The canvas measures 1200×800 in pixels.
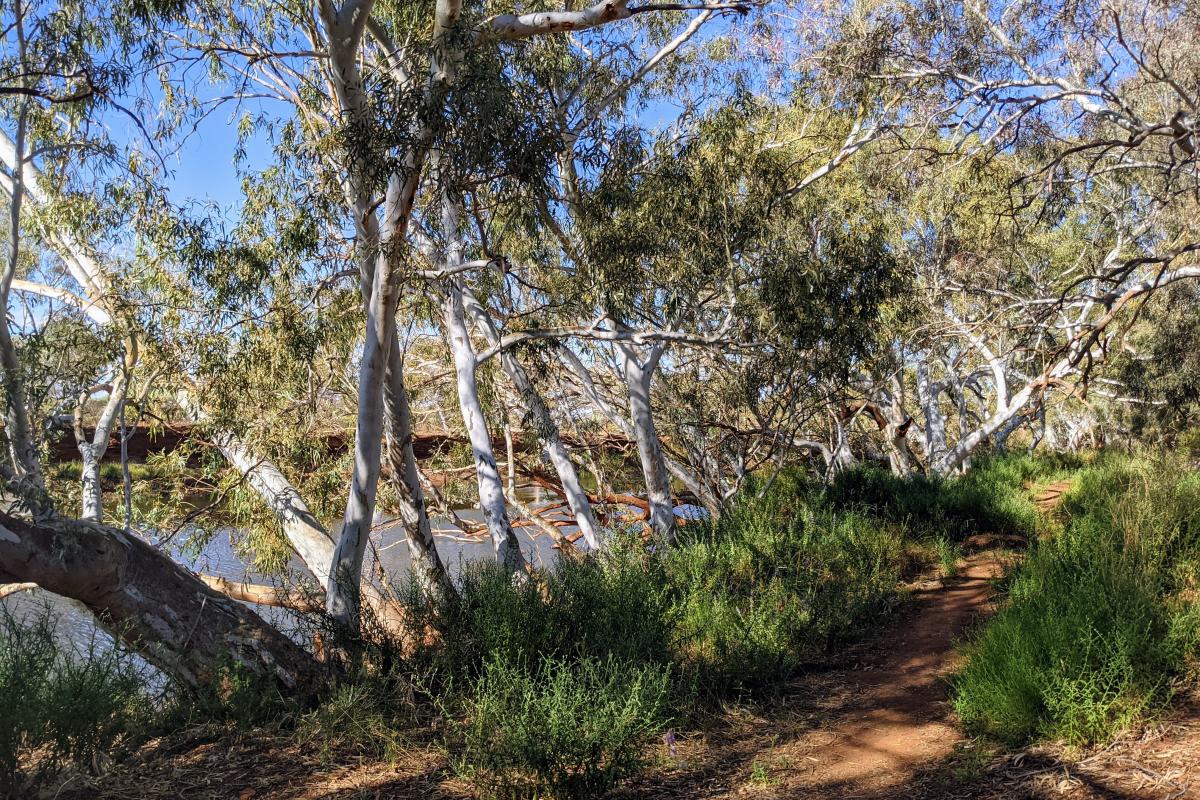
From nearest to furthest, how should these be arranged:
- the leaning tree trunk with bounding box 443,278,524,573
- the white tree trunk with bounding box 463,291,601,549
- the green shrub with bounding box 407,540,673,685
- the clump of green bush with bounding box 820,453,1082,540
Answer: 1. the green shrub with bounding box 407,540,673,685
2. the leaning tree trunk with bounding box 443,278,524,573
3. the white tree trunk with bounding box 463,291,601,549
4. the clump of green bush with bounding box 820,453,1082,540

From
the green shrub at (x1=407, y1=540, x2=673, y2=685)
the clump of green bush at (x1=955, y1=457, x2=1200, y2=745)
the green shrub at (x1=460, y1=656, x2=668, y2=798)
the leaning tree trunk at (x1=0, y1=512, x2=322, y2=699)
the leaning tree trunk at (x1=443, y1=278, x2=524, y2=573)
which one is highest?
the leaning tree trunk at (x1=443, y1=278, x2=524, y2=573)

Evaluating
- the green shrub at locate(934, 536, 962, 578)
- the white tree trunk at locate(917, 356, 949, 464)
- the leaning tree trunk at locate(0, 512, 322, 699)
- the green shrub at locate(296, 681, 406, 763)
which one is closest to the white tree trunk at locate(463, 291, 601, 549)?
the green shrub at locate(934, 536, 962, 578)

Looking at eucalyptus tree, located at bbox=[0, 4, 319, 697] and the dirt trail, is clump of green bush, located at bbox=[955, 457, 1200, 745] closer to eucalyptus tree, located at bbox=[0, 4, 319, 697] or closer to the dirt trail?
the dirt trail

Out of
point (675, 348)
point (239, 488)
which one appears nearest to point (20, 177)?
point (239, 488)

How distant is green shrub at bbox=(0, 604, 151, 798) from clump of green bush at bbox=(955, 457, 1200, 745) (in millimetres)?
3920

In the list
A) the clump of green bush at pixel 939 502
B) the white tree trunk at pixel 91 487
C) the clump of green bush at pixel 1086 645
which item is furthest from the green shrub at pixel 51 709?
the clump of green bush at pixel 939 502

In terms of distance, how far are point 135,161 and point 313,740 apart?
6.09 metres

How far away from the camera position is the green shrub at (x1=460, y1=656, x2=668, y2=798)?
375 cm

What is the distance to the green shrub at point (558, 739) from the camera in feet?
12.3

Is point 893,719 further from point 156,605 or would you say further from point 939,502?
point 939,502

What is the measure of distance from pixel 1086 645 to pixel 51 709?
14.6 ft

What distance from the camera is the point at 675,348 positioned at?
1246cm

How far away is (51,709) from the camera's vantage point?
3725 millimetres

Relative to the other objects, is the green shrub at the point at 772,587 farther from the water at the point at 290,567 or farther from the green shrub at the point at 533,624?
the water at the point at 290,567
